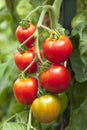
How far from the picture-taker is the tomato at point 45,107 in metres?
1.00

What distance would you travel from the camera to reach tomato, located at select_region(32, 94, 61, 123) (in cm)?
100

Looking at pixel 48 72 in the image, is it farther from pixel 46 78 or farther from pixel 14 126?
pixel 14 126

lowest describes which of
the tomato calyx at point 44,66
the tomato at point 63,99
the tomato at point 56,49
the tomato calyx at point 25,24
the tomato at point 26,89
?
the tomato at point 63,99

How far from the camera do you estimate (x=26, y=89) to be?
102 cm

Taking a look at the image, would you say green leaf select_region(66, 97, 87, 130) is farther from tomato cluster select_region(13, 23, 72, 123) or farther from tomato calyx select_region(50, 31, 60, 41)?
tomato calyx select_region(50, 31, 60, 41)

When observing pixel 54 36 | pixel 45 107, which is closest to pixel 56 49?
pixel 54 36

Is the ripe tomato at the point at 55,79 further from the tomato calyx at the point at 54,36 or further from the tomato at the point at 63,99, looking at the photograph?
the tomato at the point at 63,99

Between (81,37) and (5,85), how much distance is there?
37 cm

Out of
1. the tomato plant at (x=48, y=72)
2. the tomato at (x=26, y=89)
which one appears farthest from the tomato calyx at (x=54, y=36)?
the tomato at (x=26, y=89)

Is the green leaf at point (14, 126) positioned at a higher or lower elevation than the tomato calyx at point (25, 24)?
lower

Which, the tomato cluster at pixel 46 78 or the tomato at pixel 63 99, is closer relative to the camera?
the tomato cluster at pixel 46 78

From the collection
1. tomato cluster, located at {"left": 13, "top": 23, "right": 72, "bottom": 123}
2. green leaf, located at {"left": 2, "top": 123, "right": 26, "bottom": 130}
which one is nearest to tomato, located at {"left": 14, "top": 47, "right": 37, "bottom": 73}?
tomato cluster, located at {"left": 13, "top": 23, "right": 72, "bottom": 123}

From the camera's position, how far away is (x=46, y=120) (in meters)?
1.03

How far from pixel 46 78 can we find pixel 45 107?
0.07 metres
